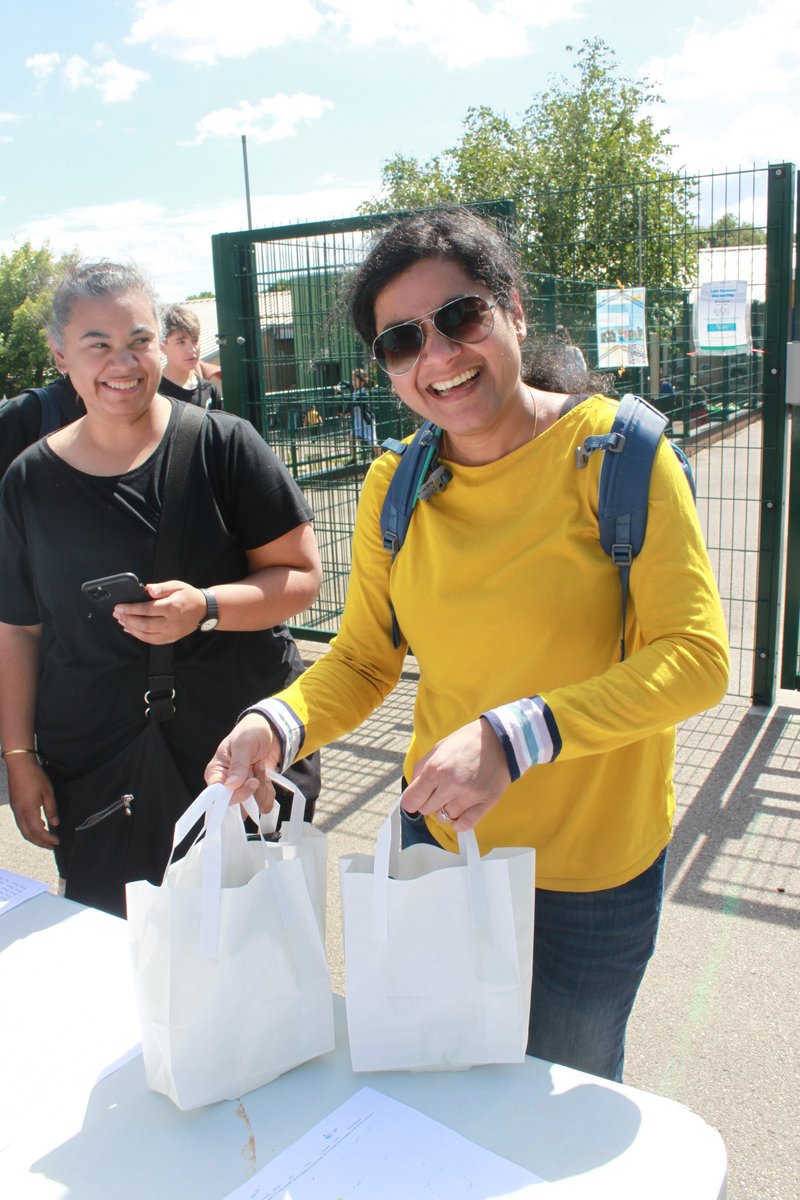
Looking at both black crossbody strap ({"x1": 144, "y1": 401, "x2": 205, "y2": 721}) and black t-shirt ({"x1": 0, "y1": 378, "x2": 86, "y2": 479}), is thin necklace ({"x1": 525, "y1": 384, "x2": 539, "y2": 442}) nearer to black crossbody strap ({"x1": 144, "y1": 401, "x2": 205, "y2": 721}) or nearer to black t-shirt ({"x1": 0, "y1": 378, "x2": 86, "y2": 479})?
black crossbody strap ({"x1": 144, "y1": 401, "x2": 205, "y2": 721})

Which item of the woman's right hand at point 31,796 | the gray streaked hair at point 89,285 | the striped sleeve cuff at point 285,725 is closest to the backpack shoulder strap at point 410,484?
the striped sleeve cuff at point 285,725

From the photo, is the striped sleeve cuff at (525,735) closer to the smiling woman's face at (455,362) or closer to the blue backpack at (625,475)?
the blue backpack at (625,475)

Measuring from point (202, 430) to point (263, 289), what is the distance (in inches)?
139

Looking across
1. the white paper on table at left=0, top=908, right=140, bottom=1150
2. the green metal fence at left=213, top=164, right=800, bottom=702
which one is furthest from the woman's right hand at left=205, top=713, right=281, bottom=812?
the green metal fence at left=213, top=164, right=800, bottom=702

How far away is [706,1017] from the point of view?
278 centimetres

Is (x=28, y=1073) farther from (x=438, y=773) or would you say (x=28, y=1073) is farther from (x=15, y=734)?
(x=15, y=734)

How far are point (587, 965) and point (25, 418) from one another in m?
2.83

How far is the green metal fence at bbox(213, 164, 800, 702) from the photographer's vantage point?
4.60 m

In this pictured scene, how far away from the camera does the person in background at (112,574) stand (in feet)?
7.06

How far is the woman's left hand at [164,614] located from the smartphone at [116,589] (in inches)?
0.7

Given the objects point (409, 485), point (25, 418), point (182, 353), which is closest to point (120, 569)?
point (409, 485)

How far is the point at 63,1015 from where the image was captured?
58.8 inches

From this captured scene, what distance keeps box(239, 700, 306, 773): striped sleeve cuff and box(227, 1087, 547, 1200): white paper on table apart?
20.9 inches

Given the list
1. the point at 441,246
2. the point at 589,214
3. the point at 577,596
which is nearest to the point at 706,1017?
the point at 577,596
